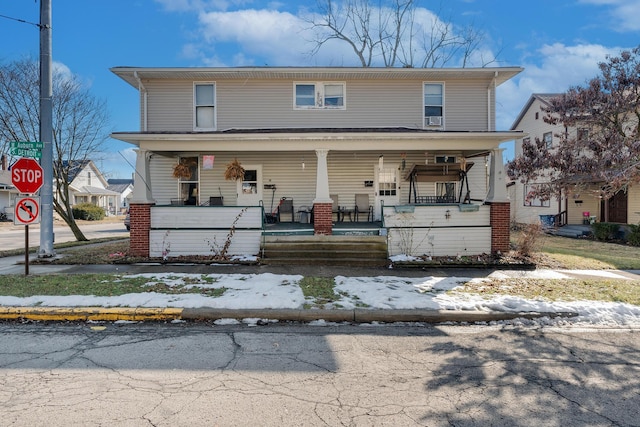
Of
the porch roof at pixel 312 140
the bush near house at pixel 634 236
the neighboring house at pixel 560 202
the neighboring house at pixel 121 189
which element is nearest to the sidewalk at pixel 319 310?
the porch roof at pixel 312 140

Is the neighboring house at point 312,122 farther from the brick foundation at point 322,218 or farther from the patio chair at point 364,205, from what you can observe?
the brick foundation at point 322,218

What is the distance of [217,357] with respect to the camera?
14.2ft

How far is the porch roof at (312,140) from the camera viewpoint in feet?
35.3

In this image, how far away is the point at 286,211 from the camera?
14078 mm

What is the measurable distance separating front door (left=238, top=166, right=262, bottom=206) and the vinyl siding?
1.65 m

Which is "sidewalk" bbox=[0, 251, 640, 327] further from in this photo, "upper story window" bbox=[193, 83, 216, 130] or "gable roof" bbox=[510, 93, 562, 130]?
"gable roof" bbox=[510, 93, 562, 130]

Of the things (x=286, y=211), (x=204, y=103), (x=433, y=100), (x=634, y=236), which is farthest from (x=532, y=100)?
(x=204, y=103)

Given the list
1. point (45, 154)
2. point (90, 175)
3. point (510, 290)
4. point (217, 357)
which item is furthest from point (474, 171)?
point (90, 175)

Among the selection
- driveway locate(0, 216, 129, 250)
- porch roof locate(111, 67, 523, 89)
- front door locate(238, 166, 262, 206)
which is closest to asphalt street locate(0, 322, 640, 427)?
front door locate(238, 166, 262, 206)

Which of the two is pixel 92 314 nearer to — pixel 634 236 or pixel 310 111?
pixel 310 111

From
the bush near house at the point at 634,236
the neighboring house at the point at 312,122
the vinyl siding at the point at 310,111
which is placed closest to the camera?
the neighboring house at the point at 312,122

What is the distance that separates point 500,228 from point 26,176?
11944mm

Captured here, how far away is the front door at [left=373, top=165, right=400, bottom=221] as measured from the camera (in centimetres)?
1423

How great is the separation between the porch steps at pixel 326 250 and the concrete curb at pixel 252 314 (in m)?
4.08
